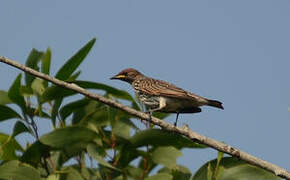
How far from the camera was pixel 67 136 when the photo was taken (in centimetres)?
395

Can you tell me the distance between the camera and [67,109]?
175 inches

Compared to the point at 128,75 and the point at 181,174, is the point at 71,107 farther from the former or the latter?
A: the point at 128,75

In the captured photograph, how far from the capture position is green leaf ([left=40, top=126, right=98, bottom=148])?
391 centimetres

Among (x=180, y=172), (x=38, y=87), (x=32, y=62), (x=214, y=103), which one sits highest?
(x=32, y=62)

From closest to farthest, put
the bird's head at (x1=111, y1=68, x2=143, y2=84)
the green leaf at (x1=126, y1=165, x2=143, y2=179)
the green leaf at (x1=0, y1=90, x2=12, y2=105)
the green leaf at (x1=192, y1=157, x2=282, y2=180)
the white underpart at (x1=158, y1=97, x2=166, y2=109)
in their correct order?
1. the green leaf at (x1=192, y1=157, x2=282, y2=180)
2. the green leaf at (x1=126, y1=165, x2=143, y2=179)
3. the green leaf at (x1=0, y1=90, x2=12, y2=105)
4. the white underpart at (x1=158, y1=97, x2=166, y2=109)
5. the bird's head at (x1=111, y1=68, x2=143, y2=84)

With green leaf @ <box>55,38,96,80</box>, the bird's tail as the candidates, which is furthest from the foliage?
the bird's tail

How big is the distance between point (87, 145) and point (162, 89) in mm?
4171

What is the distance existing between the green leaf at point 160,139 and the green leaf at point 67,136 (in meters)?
0.37

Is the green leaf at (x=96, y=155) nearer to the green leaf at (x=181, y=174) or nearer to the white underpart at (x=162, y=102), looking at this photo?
the green leaf at (x=181, y=174)

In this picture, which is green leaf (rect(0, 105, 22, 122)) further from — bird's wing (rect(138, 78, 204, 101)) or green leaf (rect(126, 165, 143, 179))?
bird's wing (rect(138, 78, 204, 101))

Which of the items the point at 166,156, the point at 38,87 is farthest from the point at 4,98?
the point at 166,156

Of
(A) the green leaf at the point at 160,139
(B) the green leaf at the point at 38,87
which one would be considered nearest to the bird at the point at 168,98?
(A) the green leaf at the point at 160,139

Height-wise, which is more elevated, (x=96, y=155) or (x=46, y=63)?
(x=46, y=63)

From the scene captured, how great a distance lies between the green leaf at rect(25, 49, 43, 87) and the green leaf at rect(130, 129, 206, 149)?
4.11 feet
